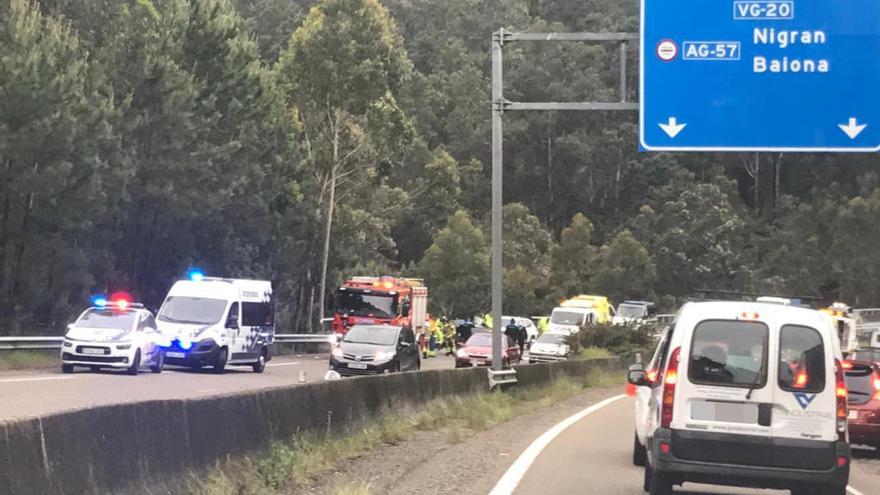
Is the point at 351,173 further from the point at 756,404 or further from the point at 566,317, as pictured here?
the point at 756,404

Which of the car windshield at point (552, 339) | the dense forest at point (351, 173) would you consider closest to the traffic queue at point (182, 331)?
the dense forest at point (351, 173)

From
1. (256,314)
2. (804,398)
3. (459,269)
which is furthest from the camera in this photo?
(459,269)

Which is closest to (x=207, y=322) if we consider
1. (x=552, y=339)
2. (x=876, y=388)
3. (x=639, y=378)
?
(x=552, y=339)

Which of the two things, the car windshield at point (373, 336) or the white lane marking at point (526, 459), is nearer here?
the white lane marking at point (526, 459)

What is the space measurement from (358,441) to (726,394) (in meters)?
5.35

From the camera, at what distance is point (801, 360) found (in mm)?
10656

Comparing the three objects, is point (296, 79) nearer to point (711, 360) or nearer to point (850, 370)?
point (850, 370)

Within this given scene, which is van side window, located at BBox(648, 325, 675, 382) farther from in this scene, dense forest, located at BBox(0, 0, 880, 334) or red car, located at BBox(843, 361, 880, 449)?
dense forest, located at BBox(0, 0, 880, 334)

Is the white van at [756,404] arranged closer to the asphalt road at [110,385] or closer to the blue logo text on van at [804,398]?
the blue logo text on van at [804,398]

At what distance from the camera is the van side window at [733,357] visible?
10.7m

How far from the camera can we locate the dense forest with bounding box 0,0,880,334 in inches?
1499

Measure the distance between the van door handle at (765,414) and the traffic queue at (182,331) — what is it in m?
20.0

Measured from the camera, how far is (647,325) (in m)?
49.8

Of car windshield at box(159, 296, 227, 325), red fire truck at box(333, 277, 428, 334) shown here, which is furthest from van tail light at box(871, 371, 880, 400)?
red fire truck at box(333, 277, 428, 334)
